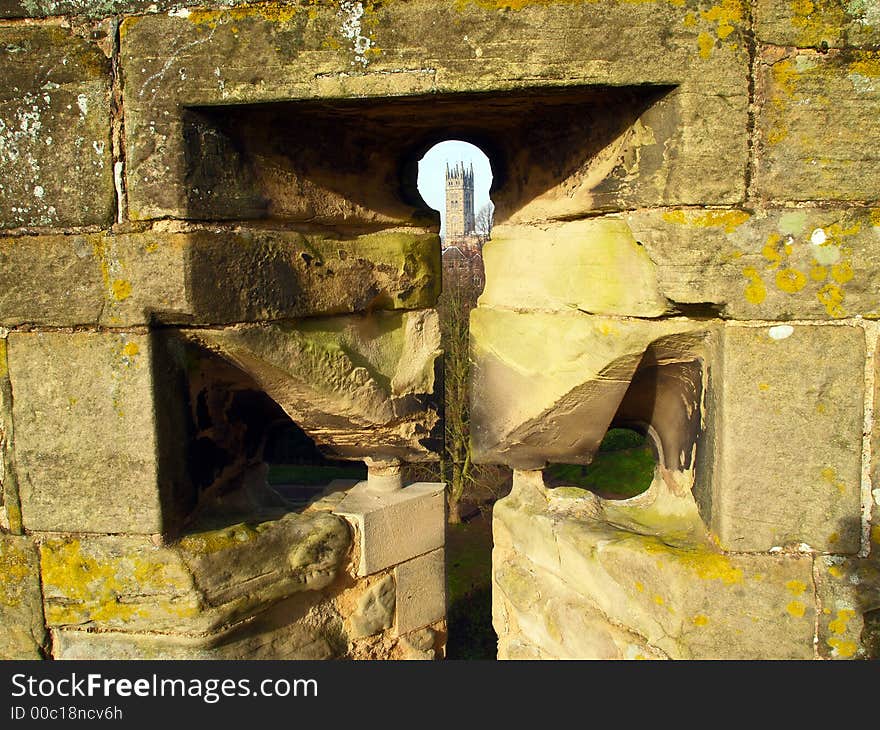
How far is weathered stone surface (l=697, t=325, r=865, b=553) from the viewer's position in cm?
190

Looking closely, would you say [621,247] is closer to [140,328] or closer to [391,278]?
[391,278]

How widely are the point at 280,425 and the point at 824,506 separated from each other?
2037 mm

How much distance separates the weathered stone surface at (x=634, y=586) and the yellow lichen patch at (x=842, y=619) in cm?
7

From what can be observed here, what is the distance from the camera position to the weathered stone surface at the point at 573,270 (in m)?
2.05

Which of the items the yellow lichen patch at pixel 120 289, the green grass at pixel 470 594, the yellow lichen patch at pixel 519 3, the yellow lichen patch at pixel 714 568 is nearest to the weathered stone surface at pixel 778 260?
the yellow lichen patch at pixel 519 3

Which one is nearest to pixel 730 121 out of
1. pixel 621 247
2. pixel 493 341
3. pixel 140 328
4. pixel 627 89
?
pixel 627 89

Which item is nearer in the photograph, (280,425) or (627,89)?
(627,89)

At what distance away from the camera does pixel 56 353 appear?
79.2 inches

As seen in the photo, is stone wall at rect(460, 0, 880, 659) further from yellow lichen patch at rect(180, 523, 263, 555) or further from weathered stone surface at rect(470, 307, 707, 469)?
yellow lichen patch at rect(180, 523, 263, 555)

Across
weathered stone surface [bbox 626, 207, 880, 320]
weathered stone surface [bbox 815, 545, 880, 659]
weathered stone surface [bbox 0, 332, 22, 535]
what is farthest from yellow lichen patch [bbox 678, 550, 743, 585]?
weathered stone surface [bbox 0, 332, 22, 535]

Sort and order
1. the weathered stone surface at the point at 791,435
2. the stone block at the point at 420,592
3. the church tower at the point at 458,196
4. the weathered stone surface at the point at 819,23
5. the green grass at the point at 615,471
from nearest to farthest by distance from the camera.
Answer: the weathered stone surface at the point at 819,23 < the weathered stone surface at the point at 791,435 < the stone block at the point at 420,592 < the green grass at the point at 615,471 < the church tower at the point at 458,196

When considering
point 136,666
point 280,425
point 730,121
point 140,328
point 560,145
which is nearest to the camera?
point 730,121

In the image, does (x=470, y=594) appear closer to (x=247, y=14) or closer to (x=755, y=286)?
(x=755, y=286)

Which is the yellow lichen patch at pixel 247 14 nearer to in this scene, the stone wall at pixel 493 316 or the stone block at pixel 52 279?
the stone wall at pixel 493 316
